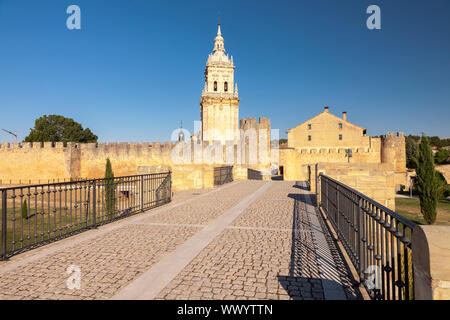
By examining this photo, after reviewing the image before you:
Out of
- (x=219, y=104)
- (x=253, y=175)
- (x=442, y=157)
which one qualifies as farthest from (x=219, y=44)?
(x=442, y=157)

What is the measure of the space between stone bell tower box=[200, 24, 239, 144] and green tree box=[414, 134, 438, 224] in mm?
26134

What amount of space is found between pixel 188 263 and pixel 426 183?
22692 mm

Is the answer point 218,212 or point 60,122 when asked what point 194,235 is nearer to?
point 218,212

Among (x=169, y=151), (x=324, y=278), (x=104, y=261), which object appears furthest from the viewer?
(x=169, y=151)

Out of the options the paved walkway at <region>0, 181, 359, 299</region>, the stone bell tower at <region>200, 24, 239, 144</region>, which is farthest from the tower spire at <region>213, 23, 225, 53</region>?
the paved walkway at <region>0, 181, 359, 299</region>

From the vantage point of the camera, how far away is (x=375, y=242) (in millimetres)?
3516

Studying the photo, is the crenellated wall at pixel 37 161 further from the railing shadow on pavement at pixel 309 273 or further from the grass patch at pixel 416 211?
the railing shadow on pavement at pixel 309 273

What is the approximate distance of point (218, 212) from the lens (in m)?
8.98

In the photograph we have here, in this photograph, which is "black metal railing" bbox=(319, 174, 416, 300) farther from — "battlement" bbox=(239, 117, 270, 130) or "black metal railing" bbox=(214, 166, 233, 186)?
"battlement" bbox=(239, 117, 270, 130)

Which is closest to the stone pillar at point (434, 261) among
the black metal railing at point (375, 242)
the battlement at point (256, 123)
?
the black metal railing at point (375, 242)
